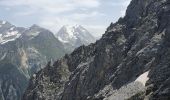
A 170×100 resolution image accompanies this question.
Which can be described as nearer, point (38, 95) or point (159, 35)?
point (159, 35)

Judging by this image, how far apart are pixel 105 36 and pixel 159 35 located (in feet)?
108

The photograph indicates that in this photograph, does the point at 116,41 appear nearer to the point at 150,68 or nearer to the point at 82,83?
the point at 82,83

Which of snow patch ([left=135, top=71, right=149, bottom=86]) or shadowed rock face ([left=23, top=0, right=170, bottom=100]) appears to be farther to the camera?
snow patch ([left=135, top=71, right=149, bottom=86])

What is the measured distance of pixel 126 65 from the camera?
241ft

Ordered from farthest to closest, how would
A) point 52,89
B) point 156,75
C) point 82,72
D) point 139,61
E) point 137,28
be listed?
point 52,89
point 82,72
point 137,28
point 139,61
point 156,75

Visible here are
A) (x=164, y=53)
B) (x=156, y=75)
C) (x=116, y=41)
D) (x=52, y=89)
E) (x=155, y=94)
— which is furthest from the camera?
(x=52, y=89)

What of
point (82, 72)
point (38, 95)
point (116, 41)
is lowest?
point (38, 95)

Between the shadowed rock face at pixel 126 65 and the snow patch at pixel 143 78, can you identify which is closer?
the shadowed rock face at pixel 126 65

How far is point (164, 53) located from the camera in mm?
58156

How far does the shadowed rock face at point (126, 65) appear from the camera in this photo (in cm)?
5466

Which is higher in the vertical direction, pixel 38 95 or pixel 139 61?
pixel 139 61

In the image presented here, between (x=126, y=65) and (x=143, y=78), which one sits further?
(x=126, y=65)

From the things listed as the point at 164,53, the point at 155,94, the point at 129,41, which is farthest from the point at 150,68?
the point at 129,41

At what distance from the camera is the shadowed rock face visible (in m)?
54.7
